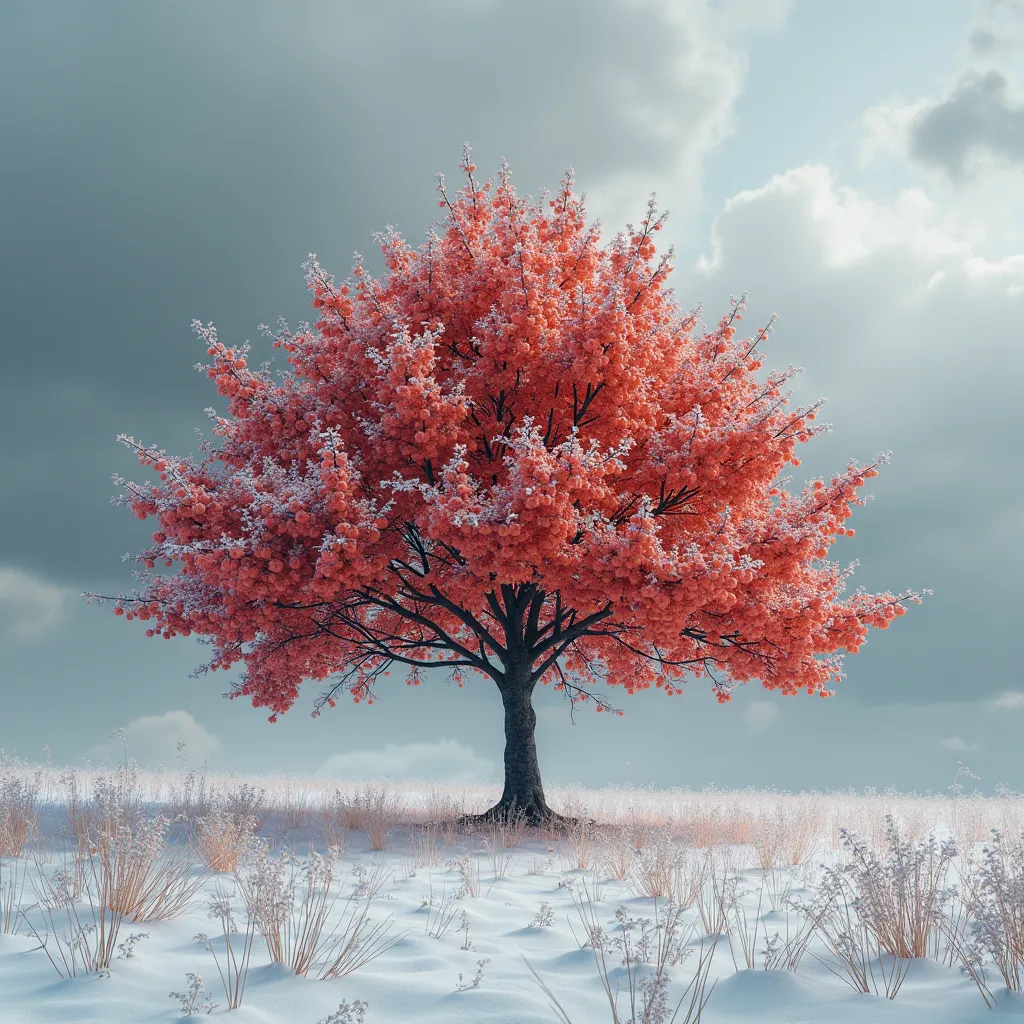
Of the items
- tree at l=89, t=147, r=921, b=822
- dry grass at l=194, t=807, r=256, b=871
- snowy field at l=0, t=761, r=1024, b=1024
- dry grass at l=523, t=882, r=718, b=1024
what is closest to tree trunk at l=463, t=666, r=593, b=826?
tree at l=89, t=147, r=921, b=822

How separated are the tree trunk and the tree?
5cm

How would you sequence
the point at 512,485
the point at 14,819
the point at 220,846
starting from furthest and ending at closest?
the point at 512,485, the point at 14,819, the point at 220,846

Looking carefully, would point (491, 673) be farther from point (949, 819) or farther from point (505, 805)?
point (949, 819)

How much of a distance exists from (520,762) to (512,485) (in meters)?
6.63

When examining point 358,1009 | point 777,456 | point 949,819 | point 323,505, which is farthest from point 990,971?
point 949,819

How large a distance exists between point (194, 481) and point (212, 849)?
296 inches

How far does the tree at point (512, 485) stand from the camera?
1241 cm

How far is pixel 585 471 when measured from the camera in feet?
37.5

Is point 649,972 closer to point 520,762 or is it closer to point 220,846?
point 220,846

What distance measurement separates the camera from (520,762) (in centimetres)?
1606

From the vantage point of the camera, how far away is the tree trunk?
15430 mm

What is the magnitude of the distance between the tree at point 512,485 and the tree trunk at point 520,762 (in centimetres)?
5

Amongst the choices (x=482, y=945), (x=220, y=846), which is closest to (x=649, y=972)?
(x=482, y=945)

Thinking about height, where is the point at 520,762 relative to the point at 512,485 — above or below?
below
